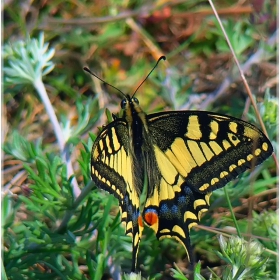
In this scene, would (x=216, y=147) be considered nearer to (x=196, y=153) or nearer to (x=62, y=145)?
(x=196, y=153)

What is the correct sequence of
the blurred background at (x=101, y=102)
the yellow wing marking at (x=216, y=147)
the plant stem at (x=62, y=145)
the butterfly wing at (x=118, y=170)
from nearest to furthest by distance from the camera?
the butterfly wing at (x=118, y=170)
the yellow wing marking at (x=216, y=147)
the blurred background at (x=101, y=102)
the plant stem at (x=62, y=145)

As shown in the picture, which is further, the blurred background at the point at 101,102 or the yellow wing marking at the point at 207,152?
the blurred background at the point at 101,102

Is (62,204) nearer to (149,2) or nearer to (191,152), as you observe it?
(191,152)

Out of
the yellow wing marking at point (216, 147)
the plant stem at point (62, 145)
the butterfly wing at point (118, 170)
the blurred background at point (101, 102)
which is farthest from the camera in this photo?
the plant stem at point (62, 145)

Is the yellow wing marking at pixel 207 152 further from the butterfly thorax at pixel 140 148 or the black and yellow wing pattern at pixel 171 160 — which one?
the butterfly thorax at pixel 140 148

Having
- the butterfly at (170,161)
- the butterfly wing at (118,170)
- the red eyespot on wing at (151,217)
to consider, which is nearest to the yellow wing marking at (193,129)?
the butterfly at (170,161)

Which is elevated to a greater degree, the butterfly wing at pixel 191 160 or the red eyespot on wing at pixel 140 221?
the butterfly wing at pixel 191 160

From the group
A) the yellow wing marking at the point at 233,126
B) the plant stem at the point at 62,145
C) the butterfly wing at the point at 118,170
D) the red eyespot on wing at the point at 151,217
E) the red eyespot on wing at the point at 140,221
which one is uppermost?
the plant stem at the point at 62,145
